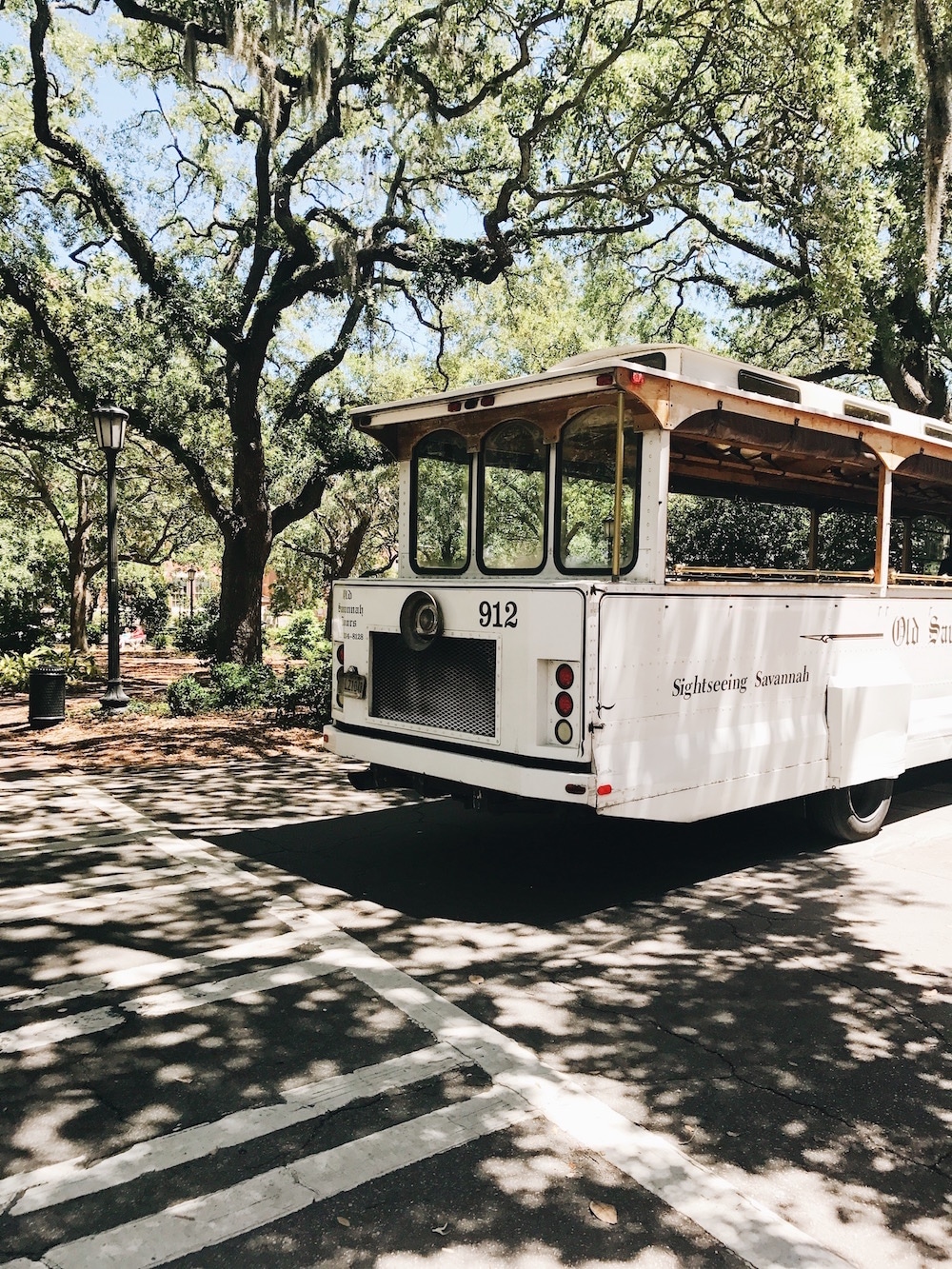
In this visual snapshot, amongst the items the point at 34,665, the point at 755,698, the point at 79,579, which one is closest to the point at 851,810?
the point at 755,698

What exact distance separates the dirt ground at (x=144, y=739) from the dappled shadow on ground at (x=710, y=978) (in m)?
3.64

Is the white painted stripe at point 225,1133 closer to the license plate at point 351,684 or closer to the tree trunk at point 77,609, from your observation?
the license plate at point 351,684

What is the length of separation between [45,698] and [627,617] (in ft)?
32.6

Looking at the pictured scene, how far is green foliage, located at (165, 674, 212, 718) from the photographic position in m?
13.7

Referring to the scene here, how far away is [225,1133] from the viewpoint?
3348 millimetres

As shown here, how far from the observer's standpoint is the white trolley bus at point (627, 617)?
17.6ft

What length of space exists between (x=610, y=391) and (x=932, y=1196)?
4.12 metres

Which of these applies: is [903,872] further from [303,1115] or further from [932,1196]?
[303,1115]

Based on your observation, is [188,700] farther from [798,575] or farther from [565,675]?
[565,675]

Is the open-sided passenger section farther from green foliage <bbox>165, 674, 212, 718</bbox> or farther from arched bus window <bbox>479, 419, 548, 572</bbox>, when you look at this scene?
green foliage <bbox>165, 674, 212, 718</bbox>

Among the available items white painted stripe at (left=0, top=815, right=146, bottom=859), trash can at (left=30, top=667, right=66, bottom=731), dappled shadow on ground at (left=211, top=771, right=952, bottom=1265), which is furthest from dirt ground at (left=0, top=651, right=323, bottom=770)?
dappled shadow on ground at (left=211, top=771, right=952, bottom=1265)

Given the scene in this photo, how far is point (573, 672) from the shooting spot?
17.1ft

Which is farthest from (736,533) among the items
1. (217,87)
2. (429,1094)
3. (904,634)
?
(217,87)

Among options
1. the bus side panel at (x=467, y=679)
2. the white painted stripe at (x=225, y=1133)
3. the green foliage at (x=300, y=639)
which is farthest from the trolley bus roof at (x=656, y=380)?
the green foliage at (x=300, y=639)
